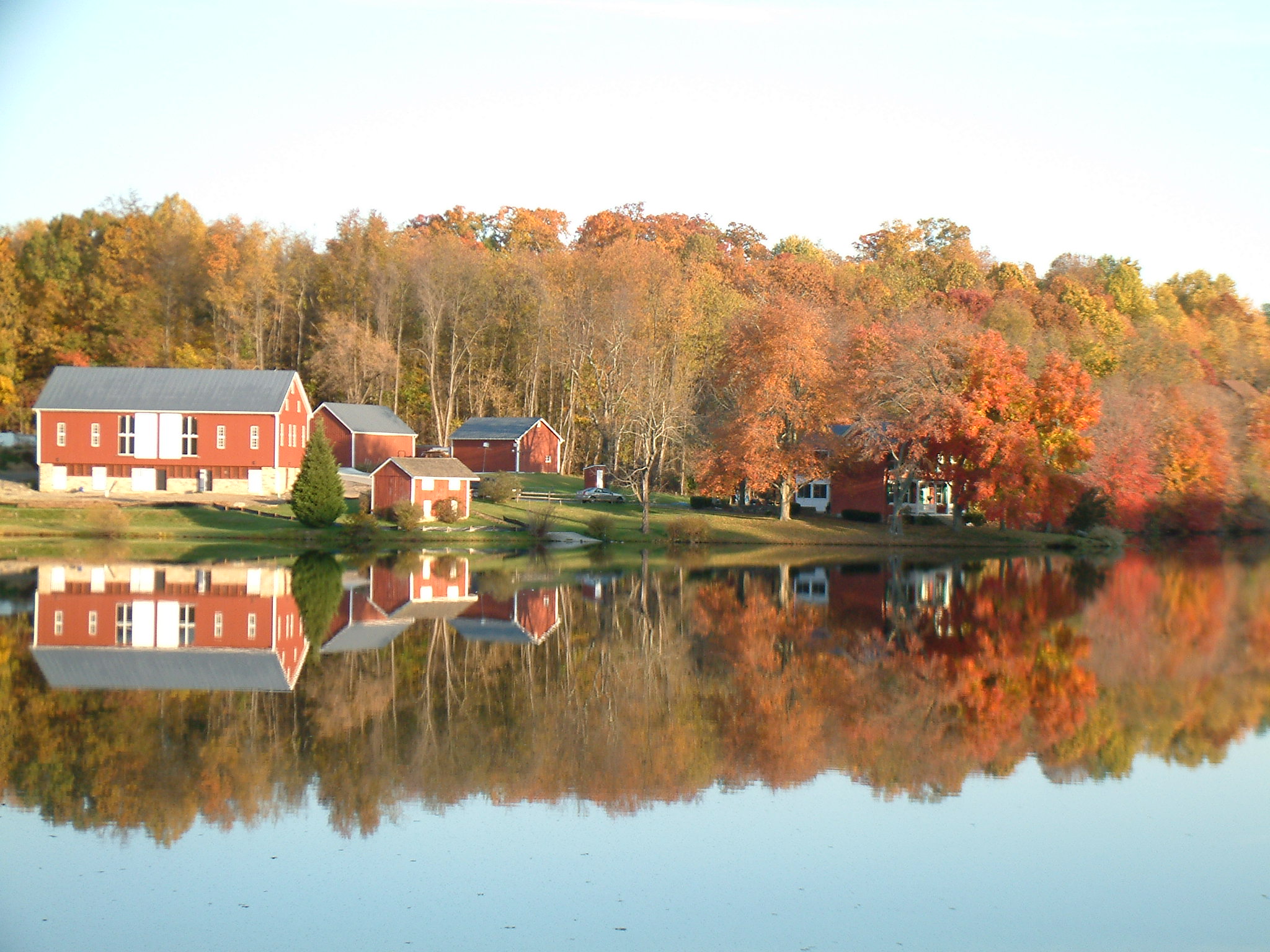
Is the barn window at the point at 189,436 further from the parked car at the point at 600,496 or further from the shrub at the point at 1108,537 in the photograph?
the shrub at the point at 1108,537

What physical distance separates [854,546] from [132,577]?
32123 mm

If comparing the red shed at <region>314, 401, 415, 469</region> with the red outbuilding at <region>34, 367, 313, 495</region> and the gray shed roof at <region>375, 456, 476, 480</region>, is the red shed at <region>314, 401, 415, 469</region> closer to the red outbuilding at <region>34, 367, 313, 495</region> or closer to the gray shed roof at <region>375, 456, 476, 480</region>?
the red outbuilding at <region>34, 367, 313, 495</region>

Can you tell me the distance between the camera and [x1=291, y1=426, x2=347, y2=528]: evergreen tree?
155 ft

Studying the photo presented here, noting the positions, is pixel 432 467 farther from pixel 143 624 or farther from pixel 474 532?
pixel 143 624

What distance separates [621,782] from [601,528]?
127ft

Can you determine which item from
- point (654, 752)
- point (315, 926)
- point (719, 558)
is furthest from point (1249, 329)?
point (315, 926)

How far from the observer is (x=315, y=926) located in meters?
9.45

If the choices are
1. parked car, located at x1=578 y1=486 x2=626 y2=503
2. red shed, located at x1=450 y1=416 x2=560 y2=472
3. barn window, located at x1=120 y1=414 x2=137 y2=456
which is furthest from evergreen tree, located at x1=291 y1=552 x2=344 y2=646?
red shed, located at x1=450 y1=416 x2=560 y2=472

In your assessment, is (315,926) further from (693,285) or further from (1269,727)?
(693,285)

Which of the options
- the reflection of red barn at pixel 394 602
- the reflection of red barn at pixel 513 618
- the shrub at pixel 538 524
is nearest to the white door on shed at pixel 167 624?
the reflection of red barn at pixel 394 602

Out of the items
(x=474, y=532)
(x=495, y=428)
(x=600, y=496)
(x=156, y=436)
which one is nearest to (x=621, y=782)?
(x=474, y=532)

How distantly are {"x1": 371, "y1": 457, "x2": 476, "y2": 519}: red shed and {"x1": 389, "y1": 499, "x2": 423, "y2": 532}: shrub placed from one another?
42.5 inches

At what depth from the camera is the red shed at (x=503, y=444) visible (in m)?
68.9

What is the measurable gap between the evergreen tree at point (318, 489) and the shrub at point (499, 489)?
10090 millimetres
